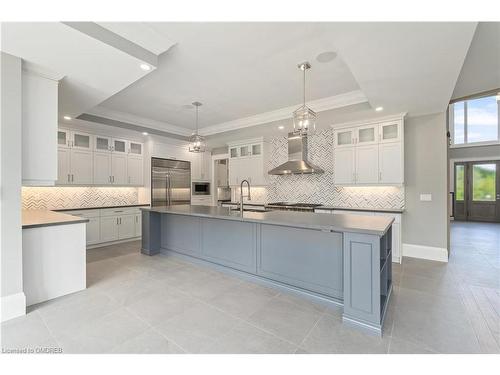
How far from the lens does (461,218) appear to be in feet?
29.5

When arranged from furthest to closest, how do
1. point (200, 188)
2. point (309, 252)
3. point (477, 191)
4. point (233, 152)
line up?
point (477, 191), point (200, 188), point (233, 152), point (309, 252)

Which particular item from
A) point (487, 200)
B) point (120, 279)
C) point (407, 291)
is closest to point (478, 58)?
point (407, 291)

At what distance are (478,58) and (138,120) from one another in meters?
5.64

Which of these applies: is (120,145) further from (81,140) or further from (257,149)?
(257,149)

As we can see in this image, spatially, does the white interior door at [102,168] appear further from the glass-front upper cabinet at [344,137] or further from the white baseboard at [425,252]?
the white baseboard at [425,252]

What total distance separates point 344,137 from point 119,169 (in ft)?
16.4

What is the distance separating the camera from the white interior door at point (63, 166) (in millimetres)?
4547

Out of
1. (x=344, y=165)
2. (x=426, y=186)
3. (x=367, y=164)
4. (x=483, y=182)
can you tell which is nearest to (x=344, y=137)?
(x=344, y=165)

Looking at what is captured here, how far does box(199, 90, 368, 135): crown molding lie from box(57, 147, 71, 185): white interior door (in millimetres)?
2896

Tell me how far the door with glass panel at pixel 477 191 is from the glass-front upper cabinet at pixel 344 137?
24.4 ft

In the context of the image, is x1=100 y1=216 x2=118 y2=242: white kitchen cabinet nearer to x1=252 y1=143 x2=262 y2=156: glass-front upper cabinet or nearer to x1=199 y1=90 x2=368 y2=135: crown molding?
x1=199 y1=90 x2=368 y2=135: crown molding

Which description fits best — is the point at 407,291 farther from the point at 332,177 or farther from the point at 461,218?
the point at 461,218

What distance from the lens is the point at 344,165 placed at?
4691mm

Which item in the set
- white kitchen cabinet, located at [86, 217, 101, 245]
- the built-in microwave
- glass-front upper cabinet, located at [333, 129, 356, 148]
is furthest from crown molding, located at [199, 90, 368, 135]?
white kitchen cabinet, located at [86, 217, 101, 245]
